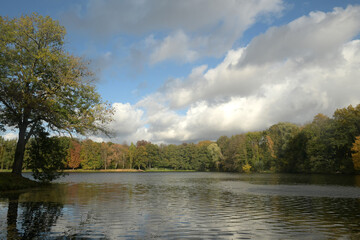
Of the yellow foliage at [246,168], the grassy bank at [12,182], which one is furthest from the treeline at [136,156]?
the grassy bank at [12,182]

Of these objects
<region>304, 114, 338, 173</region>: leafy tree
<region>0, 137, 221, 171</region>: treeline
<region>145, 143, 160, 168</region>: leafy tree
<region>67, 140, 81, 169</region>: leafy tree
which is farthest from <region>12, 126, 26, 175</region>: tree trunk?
<region>145, 143, 160, 168</region>: leafy tree

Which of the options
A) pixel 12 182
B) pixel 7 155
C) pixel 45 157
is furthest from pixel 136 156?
pixel 12 182

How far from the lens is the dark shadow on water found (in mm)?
10055

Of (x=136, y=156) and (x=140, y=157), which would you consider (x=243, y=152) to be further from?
(x=136, y=156)

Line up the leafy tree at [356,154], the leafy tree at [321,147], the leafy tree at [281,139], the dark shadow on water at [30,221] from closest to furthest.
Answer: the dark shadow on water at [30,221] → the leafy tree at [356,154] → the leafy tree at [321,147] → the leafy tree at [281,139]

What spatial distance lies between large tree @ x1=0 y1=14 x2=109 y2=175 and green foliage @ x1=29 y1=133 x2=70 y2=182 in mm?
2876

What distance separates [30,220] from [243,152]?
120m

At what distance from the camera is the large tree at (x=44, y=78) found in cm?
2839

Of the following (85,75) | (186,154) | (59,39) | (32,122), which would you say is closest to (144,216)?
(85,75)

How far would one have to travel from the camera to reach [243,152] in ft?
412

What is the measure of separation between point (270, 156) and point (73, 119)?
336ft

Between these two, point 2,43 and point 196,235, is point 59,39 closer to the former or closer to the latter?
point 2,43

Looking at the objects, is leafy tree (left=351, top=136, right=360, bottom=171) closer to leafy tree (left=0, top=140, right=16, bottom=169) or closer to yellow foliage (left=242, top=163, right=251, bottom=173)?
yellow foliage (left=242, top=163, right=251, bottom=173)

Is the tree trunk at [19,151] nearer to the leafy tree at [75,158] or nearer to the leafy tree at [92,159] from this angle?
the leafy tree at [75,158]
